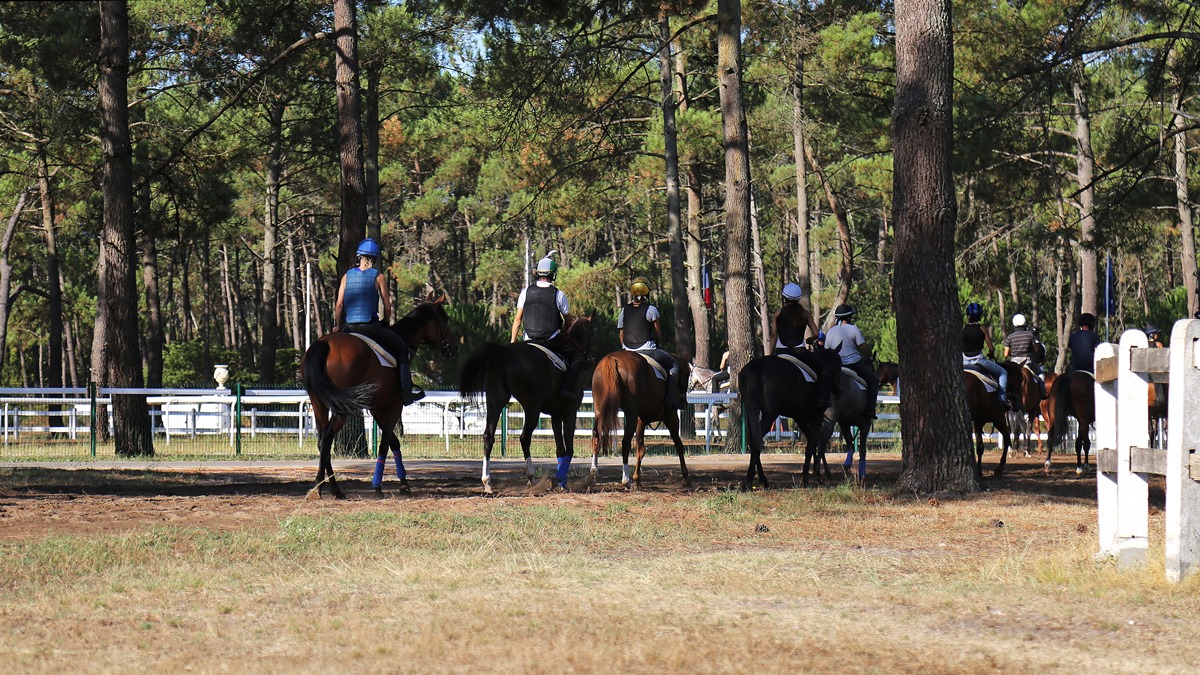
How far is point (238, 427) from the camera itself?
2509 cm

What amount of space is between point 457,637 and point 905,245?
926 centimetres

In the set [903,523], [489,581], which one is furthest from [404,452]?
[489,581]

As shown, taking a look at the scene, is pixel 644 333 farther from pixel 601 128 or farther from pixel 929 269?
pixel 601 128

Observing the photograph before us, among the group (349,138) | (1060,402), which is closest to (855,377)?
(1060,402)

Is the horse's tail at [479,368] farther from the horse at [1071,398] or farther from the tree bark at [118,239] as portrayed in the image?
the tree bark at [118,239]

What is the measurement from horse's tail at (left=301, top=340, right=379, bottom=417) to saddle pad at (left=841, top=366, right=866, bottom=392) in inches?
261

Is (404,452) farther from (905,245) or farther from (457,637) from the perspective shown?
(457,637)

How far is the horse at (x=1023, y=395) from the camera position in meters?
21.7

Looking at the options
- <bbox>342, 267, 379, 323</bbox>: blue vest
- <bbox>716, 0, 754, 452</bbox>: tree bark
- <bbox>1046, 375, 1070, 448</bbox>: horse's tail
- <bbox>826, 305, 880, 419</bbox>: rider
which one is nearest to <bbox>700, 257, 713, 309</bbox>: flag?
<bbox>716, 0, 754, 452</bbox>: tree bark

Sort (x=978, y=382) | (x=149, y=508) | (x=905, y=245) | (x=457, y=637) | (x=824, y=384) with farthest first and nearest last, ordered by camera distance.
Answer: (x=978, y=382) → (x=824, y=384) → (x=905, y=245) → (x=149, y=508) → (x=457, y=637)

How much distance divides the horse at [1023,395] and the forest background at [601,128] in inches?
114

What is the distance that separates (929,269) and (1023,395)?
1030cm

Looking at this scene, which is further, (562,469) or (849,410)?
(849,410)

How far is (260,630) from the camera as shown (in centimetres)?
687
